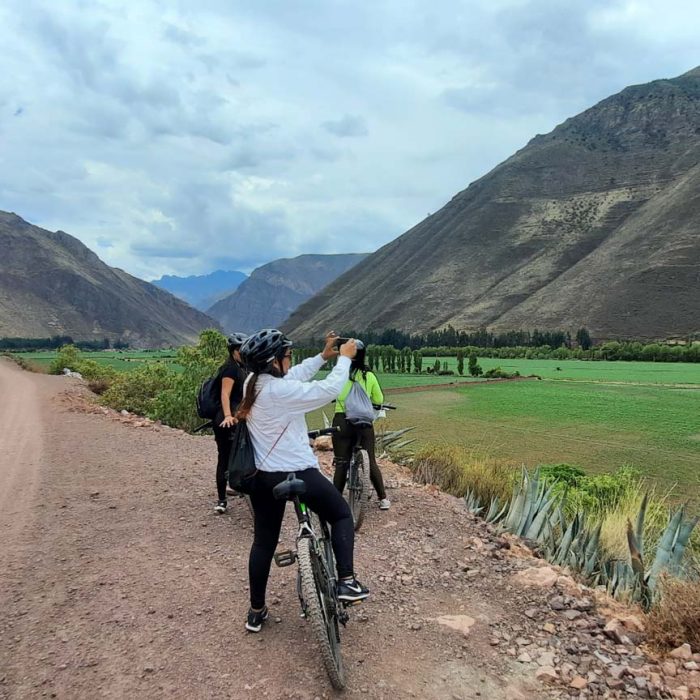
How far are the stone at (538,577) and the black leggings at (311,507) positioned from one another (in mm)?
1935

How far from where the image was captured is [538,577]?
4.81m

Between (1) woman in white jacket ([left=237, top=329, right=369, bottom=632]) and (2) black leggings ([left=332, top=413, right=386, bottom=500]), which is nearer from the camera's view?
(1) woman in white jacket ([left=237, top=329, right=369, bottom=632])

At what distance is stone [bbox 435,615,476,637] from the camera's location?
4.06 metres

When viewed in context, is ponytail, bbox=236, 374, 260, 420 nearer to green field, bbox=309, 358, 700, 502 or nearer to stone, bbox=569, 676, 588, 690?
stone, bbox=569, 676, 588, 690

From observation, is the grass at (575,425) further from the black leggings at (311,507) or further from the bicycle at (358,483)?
the black leggings at (311,507)

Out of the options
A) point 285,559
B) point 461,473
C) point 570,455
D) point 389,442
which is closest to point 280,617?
point 285,559

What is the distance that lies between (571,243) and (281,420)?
421ft

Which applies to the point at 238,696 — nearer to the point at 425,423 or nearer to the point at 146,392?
the point at 146,392

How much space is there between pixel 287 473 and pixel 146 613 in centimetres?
169

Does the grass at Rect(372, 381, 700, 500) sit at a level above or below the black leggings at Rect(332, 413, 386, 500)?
below

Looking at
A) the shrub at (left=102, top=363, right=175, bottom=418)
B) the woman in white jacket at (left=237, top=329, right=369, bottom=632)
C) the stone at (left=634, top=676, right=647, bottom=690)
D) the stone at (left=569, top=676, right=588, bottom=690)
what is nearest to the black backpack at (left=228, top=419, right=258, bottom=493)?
the woman in white jacket at (left=237, top=329, right=369, bottom=632)

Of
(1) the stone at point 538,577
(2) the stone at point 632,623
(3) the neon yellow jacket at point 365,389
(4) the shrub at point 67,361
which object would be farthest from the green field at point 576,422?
(4) the shrub at point 67,361

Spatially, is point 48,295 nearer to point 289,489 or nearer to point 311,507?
point 311,507

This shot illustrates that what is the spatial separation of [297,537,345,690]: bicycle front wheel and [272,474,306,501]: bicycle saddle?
29cm
